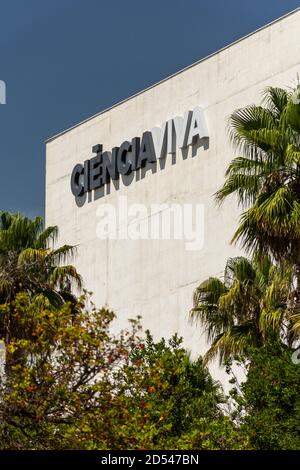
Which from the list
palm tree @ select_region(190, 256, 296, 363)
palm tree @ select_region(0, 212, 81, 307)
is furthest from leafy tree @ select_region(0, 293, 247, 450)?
palm tree @ select_region(0, 212, 81, 307)

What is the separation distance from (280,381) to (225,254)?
13.1 m

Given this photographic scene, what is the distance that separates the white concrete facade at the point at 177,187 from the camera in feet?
163

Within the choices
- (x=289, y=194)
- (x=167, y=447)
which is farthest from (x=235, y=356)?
(x=167, y=447)

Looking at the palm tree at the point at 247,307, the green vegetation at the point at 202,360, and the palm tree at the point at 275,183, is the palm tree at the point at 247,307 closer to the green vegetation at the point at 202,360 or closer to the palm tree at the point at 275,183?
the green vegetation at the point at 202,360

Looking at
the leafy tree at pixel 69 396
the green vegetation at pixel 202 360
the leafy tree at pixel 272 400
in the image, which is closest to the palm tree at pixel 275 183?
the green vegetation at pixel 202 360

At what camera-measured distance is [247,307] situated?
4081 centimetres

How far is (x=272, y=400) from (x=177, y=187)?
1657cm

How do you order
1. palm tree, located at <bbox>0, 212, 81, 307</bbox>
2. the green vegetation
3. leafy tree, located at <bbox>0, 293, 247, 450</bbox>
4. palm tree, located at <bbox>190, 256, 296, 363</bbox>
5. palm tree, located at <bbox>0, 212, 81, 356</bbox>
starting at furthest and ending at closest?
1. palm tree, located at <bbox>0, 212, 81, 307</bbox>
2. palm tree, located at <bbox>0, 212, 81, 356</bbox>
3. palm tree, located at <bbox>190, 256, 296, 363</bbox>
4. the green vegetation
5. leafy tree, located at <bbox>0, 293, 247, 450</bbox>

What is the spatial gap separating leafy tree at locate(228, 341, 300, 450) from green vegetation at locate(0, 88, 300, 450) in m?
0.02

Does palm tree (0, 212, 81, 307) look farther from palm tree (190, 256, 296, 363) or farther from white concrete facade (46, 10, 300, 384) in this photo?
palm tree (190, 256, 296, 363)

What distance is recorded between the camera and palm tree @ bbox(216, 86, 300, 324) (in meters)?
36.7

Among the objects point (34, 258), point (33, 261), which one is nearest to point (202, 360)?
point (33, 261)

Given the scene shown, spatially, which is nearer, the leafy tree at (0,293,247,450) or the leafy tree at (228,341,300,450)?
the leafy tree at (0,293,247,450)

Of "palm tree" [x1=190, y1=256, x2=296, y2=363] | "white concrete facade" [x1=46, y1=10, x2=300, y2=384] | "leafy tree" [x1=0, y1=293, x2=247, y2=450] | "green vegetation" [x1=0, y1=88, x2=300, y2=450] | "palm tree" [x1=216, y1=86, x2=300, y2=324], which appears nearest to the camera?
"leafy tree" [x1=0, y1=293, x2=247, y2=450]
